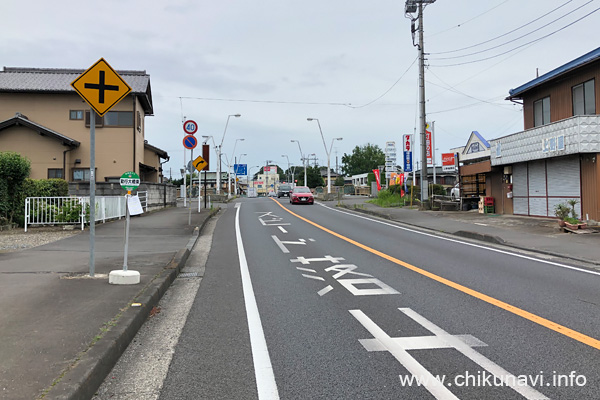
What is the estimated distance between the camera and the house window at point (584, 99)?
17.1 meters

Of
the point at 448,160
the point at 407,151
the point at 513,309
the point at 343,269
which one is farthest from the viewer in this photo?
the point at 448,160

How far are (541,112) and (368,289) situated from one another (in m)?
18.4

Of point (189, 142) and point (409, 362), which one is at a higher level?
point (189, 142)

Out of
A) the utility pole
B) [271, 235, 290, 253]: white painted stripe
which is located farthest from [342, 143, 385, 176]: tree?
[271, 235, 290, 253]: white painted stripe

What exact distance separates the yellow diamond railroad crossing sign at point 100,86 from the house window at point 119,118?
22451mm

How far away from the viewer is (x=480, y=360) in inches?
154

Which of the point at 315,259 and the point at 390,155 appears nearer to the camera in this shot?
the point at 315,259

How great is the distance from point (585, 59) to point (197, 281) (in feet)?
56.3

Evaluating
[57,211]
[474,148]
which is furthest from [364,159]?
[57,211]

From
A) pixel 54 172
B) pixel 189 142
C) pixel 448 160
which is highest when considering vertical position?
pixel 448 160

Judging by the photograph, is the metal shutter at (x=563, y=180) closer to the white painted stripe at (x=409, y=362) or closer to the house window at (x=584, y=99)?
the house window at (x=584, y=99)

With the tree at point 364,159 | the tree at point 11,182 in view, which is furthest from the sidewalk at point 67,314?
the tree at point 364,159

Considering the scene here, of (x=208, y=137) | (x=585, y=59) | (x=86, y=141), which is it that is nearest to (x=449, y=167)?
(x=208, y=137)
